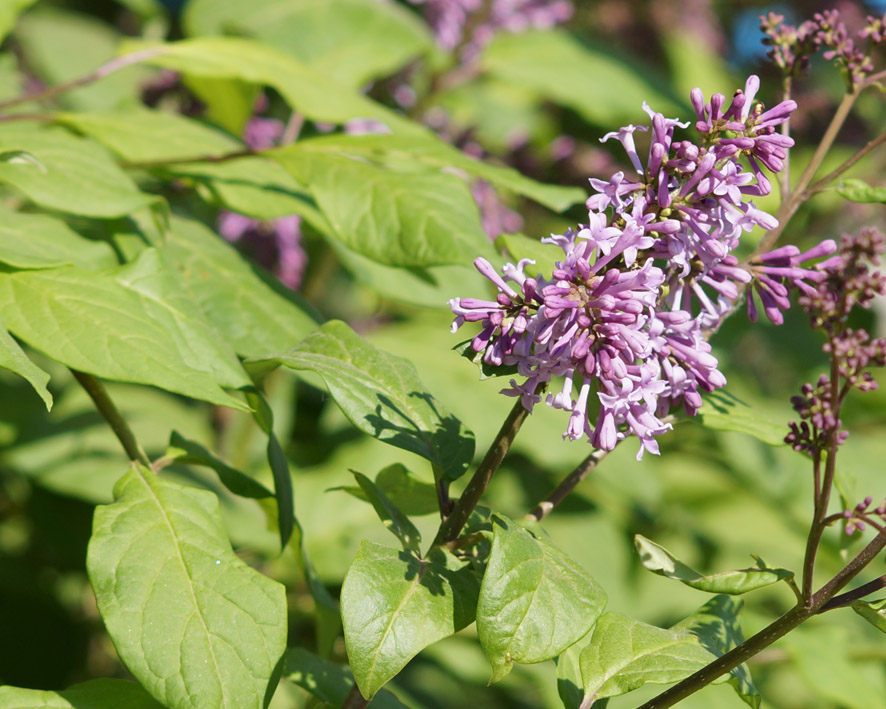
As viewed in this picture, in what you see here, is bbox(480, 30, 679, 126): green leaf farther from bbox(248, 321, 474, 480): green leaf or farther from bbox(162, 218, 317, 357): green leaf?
bbox(248, 321, 474, 480): green leaf

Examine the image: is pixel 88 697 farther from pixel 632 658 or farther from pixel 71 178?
pixel 71 178

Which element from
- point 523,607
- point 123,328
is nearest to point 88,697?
point 123,328

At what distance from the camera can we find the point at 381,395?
1.01 meters

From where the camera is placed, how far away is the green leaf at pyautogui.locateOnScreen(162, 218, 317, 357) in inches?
52.2

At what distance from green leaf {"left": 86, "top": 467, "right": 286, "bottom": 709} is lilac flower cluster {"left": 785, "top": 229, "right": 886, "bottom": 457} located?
0.56 meters

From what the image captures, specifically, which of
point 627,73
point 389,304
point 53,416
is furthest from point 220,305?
point 627,73

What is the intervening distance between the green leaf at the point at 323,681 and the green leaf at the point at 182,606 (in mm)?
139

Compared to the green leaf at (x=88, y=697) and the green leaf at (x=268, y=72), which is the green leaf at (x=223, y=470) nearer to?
the green leaf at (x=88, y=697)

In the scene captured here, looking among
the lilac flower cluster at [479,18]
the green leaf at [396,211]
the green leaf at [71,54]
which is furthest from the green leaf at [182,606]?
the lilac flower cluster at [479,18]

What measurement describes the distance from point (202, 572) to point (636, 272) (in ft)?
1.75

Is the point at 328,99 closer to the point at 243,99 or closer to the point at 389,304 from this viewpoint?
the point at 243,99

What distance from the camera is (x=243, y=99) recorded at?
7.35ft

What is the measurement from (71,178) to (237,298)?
277 mm

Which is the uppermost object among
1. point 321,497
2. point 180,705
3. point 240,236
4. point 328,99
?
point 328,99
